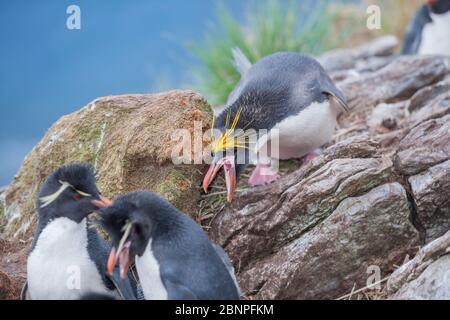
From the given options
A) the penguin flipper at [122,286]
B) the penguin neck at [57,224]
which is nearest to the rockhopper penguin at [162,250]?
the penguin flipper at [122,286]

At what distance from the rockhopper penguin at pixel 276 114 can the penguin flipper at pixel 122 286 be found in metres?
1.13

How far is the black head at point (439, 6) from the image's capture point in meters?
8.98

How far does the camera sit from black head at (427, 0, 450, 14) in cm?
898

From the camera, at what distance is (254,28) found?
9500mm

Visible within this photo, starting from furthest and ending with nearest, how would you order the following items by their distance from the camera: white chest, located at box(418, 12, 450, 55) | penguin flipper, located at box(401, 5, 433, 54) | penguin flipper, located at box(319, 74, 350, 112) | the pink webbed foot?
penguin flipper, located at box(401, 5, 433, 54)
white chest, located at box(418, 12, 450, 55)
penguin flipper, located at box(319, 74, 350, 112)
the pink webbed foot

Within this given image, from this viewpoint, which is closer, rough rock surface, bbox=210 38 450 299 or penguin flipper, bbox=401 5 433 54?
rough rock surface, bbox=210 38 450 299

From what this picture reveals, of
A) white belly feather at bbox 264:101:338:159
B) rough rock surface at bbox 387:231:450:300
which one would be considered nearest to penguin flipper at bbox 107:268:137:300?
rough rock surface at bbox 387:231:450:300

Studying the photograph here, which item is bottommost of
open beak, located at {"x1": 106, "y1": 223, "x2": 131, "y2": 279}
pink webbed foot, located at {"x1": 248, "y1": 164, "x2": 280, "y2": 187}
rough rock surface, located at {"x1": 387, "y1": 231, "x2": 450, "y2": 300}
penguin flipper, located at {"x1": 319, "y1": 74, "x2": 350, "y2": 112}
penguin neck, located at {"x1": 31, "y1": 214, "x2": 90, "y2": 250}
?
rough rock surface, located at {"x1": 387, "y1": 231, "x2": 450, "y2": 300}

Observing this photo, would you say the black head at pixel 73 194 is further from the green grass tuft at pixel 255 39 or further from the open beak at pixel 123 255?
the green grass tuft at pixel 255 39

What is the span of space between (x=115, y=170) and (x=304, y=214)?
130 centimetres

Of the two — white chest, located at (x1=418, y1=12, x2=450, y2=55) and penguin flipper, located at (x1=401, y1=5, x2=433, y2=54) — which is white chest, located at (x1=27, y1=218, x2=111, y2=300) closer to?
white chest, located at (x1=418, y1=12, x2=450, y2=55)

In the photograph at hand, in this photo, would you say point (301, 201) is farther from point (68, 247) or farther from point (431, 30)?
point (431, 30)

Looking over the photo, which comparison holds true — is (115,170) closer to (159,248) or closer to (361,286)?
(159,248)
